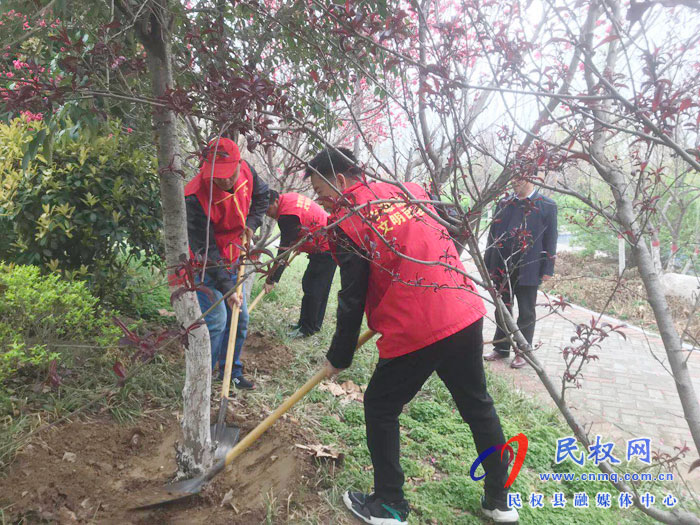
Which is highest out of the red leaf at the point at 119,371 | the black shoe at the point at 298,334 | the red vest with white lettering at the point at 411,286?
the red vest with white lettering at the point at 411,286

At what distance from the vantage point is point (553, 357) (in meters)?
5.12

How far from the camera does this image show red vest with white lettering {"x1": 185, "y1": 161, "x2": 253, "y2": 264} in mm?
3097

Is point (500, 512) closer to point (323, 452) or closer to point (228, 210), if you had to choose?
point (323, 452)

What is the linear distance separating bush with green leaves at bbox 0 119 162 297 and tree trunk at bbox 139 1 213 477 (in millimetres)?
1681

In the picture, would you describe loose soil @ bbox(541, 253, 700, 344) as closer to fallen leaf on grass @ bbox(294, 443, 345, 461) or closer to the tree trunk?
fallen leaf on grass @ bbox(294, 443, 345, 461)

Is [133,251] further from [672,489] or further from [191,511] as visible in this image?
[672,489]

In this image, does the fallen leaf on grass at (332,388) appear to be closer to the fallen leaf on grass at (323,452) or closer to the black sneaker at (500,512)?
the fallen leaf on grass at (323,452)

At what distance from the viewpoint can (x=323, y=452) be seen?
2633 mm

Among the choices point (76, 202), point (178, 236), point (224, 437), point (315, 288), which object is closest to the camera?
point (178, 236)

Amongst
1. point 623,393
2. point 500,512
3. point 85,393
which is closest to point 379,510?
point 500,512

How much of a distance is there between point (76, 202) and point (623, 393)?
206 inches

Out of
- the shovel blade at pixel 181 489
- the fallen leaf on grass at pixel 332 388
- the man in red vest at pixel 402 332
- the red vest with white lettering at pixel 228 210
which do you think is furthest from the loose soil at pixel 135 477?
the red vest with white lettering at pixel 228 210

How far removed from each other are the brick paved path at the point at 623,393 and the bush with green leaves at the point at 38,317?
3.20 metres

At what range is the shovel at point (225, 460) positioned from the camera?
2330 mm
